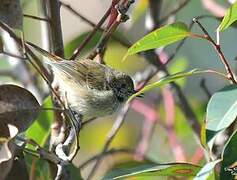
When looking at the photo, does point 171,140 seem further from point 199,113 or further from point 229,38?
point 229,38

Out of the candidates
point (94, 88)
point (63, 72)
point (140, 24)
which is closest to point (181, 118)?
point (94, 88)

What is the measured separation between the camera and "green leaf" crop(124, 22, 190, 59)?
179 centimetres

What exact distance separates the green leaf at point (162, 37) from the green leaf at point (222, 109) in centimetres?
19

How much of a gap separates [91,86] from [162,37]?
104 cm

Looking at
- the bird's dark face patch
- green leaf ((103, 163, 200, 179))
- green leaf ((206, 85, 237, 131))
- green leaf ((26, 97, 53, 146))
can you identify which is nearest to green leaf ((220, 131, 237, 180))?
green leaf ((206, 85, 237, 131))

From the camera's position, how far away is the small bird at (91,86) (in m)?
2.58

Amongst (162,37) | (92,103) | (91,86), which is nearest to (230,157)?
(162,37)

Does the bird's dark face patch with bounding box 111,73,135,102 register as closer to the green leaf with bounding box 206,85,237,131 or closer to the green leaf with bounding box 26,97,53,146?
the green leaf with bounding box 26,97,53,146

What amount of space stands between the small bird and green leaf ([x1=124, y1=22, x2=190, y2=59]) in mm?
680

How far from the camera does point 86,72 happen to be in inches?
105

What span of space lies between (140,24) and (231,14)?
3434mm

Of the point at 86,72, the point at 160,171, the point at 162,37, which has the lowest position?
the point at 160,171

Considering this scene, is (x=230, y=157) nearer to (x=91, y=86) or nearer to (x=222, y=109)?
(x=222, y=109)

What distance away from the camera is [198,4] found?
4.05 meters
